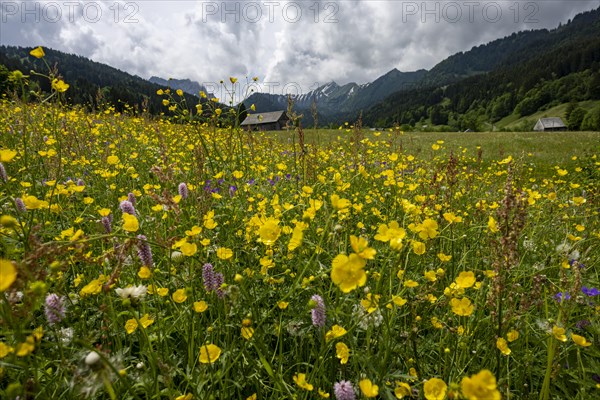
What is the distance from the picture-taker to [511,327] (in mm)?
1791

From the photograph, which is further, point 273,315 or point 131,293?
point 273,315

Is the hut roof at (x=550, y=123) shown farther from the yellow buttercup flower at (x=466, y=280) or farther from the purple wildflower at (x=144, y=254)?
the purple wildflower at (x=144, y=254)

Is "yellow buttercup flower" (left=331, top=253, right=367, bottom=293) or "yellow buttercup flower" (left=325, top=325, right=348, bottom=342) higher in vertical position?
"yellow buttercup flower" (left=331, top=253, right=367, bottom=293)

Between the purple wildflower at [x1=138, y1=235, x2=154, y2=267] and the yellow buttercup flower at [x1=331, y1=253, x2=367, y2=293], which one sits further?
the purple wildflower at [x1=138, y1=235, x2=154, y2=267]

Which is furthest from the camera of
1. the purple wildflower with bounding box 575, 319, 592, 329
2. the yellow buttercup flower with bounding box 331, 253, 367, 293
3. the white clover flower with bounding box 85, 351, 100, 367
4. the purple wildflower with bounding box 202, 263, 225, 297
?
the purple wildflower with bounding box 575, 319, 592, 329

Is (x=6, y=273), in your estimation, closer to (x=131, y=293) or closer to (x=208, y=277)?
(x=131, y=293)

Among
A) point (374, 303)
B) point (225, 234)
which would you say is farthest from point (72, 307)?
point (374, 303)

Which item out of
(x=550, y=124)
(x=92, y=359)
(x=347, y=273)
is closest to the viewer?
(x=92, y=359)

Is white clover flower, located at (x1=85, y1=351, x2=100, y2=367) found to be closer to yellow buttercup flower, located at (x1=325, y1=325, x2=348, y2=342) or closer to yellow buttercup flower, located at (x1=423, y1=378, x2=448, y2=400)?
yellow buttercup flower, located at (x1=325, y1=325, x2=348, y2=342)

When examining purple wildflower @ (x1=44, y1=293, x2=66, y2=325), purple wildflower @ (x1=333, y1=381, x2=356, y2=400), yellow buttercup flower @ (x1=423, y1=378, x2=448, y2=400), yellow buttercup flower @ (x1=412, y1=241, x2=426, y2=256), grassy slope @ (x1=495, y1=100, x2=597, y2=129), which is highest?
grassy slope @ (x1=495, y1=100, x2=597, y2=129)

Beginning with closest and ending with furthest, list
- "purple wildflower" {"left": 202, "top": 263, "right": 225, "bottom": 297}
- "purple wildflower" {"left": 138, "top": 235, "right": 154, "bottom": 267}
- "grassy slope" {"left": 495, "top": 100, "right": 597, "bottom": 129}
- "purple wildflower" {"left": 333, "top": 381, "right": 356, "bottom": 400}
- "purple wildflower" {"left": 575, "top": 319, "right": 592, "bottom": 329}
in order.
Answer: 1. "purple wildflower" {"left": 333, "top": 381, "right": 356, "bottom": 400}
2. "purple wildflower" {"left": 138, "top": 235, "right": 154, "bottom": 267}
3. "purple wildflower" {"left": 202, "top": 263, "right": 225, "bottom": 297}
4. "purple wildflower" {"left": 575, "top": 319, "right": 592, "bottom": 329}
5. "grassy slope" {"left": 495, "top": 100, "right": 597, "bottom": 129}

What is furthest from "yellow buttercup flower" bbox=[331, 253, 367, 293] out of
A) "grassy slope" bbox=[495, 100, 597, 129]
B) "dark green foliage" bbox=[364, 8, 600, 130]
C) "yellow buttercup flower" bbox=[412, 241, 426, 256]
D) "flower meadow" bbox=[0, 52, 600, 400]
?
"grassy slope" bbox=[495, 100, 597, 129]

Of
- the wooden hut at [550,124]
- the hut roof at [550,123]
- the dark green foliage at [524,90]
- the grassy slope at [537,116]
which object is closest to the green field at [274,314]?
the dark green foliage at [524,90]

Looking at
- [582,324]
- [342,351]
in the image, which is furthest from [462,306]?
[582,324]
